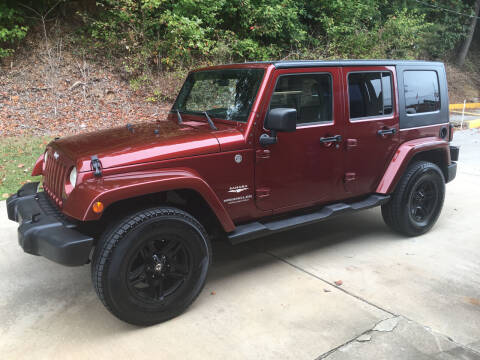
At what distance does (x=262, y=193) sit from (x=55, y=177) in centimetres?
165

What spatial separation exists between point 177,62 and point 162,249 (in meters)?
8.85

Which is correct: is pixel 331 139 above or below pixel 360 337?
above

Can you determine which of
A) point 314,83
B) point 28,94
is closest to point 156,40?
point 28,94

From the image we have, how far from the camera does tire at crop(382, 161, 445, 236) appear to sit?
14.5ft

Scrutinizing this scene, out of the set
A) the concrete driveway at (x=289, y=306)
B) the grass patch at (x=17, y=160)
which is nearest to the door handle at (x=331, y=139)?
the concrete driveway at (x=289, y=306)

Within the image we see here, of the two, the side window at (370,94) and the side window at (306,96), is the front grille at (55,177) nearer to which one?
the side window at (306,96)

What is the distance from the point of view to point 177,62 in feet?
36.2

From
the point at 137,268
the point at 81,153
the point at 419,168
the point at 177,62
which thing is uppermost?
the point at 177,62

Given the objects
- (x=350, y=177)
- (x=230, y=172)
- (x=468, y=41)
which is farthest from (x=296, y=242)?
(x=468, y=41)

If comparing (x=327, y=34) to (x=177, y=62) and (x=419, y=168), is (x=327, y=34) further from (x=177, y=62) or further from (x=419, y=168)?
(x=419, y=168)

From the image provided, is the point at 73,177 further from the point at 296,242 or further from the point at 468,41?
the point at 468,41

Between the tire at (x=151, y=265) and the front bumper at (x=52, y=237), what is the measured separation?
133mm

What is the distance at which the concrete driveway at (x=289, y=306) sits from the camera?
277cm

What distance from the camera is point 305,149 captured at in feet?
12.0
